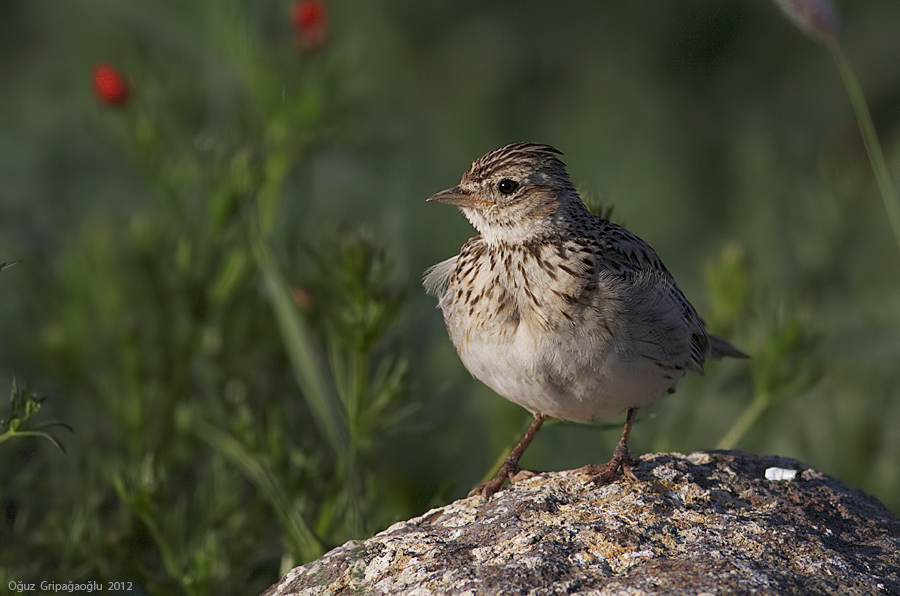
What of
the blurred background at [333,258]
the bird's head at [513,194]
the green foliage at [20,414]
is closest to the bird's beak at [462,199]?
the bird's head at [513,194]

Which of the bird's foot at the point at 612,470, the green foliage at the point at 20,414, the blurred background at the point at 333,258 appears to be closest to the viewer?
the green foliage at the point at 20,414

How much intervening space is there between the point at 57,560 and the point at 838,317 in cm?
438

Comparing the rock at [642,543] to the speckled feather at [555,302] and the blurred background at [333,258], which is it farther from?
the blurred background at [333,258]

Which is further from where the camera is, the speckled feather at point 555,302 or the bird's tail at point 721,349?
the bird's tail at point 721,349

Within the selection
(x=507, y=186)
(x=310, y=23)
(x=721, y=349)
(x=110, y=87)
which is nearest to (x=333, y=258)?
(x=507, y=186)

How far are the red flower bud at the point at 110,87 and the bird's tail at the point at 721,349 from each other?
2872 mm

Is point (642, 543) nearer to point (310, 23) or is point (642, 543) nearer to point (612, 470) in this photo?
point (612, 470)

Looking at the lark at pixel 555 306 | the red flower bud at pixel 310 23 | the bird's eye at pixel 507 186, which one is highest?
the red flower bud at pixel 310 23

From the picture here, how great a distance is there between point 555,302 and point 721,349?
1215 mm

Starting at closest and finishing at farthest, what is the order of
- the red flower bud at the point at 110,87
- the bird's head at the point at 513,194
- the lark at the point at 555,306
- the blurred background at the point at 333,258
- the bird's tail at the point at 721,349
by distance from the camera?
the lark at the point at 555,306
the bird's head at the point at 513,194
the blurred background at the point at 333,258
the bird's tail at the point at 721,349
the red flower bud at the point at 110,87

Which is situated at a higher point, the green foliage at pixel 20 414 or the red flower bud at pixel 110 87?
the red flower bud at pixel 110 87

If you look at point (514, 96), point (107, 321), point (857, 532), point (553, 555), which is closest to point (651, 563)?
point (553, 555)

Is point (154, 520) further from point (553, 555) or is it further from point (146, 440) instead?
point (553, 555)

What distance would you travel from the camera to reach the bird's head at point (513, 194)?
175 inches
